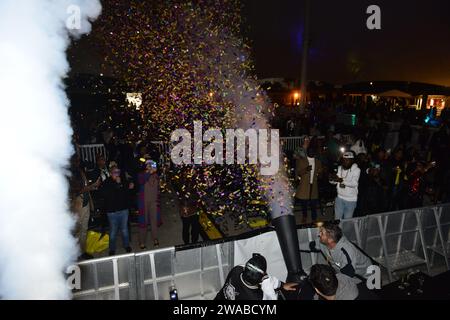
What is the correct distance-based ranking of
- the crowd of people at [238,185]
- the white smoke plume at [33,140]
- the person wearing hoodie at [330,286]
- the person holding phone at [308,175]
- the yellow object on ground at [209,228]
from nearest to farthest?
the white smoke plume at [33,140] < the person wearing hoodie at [330,286] < the crowd of people at [238,185] < the yellow object on ground at [209,228] < the person holding phone at [308,175]

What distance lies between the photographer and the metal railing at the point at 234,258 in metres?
4.07

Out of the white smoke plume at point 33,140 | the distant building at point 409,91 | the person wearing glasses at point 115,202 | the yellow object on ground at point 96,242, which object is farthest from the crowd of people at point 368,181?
the distant building at point 409,91

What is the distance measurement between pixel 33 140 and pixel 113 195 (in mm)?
2929

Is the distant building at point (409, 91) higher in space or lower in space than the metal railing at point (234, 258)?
higher

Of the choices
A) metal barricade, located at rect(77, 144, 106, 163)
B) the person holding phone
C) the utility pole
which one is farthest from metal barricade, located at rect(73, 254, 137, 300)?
the utility pole

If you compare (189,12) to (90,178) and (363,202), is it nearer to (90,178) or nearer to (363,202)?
(90,178)

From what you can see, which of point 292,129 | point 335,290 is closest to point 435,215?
point 335,290

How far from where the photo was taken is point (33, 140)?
9.19 feet

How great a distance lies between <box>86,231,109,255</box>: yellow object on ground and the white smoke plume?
300cm

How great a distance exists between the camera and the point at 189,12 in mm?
6582

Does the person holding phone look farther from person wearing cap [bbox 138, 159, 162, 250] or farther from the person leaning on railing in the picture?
the person leaning on railing

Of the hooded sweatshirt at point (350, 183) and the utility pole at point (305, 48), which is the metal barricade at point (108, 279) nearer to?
the hooded sweatshirt at point (350, 183)

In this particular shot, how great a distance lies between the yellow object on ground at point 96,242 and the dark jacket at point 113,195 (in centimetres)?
95

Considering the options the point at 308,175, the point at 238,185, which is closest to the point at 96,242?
the point at 238,185
